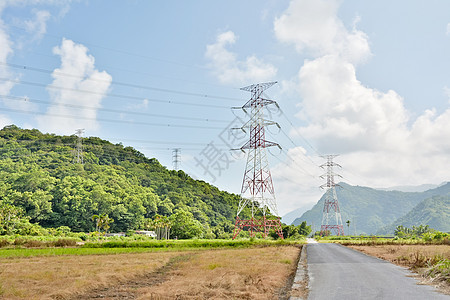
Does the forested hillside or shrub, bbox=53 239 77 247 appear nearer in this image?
shrub, bbox=53 239 77 247

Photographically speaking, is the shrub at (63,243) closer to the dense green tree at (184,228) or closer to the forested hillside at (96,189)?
the forested hillside at (96,189)

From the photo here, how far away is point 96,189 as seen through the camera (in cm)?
9806

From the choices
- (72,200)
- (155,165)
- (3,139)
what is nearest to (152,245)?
(72,200)

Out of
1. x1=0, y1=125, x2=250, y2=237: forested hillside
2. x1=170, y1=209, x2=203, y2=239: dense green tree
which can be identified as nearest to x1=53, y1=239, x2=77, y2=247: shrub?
x1=0, y1=125, x2=250, y2=237: forested hillside

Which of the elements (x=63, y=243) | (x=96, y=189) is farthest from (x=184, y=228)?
(x=63, y=243)

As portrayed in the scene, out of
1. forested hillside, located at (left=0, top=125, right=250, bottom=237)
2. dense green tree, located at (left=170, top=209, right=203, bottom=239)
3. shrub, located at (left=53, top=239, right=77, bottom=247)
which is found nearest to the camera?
shrub, located at (left=53, top=239, right=77, bottom=247)

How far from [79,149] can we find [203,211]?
47.6 meters

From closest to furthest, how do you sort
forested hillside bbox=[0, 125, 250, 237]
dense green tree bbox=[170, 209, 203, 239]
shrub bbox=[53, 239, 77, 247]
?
shrub bbox=[53, 239, 77, 247]
dense green tree bbox=[170, 209, 203, 239]
forested hillside bbox=[0, 125, 250, 237]

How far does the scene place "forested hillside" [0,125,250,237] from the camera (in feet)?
292

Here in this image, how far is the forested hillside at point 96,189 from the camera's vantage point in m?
88.9

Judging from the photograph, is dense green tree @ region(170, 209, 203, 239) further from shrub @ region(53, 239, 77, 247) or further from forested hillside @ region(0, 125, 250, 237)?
shrub @ region(53, 239, 77, 247)

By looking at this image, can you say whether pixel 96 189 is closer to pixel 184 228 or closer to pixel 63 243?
pixel 184 228

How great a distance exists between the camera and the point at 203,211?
12344cm

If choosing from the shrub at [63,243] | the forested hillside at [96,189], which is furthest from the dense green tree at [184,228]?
the shrub at [63,243]
